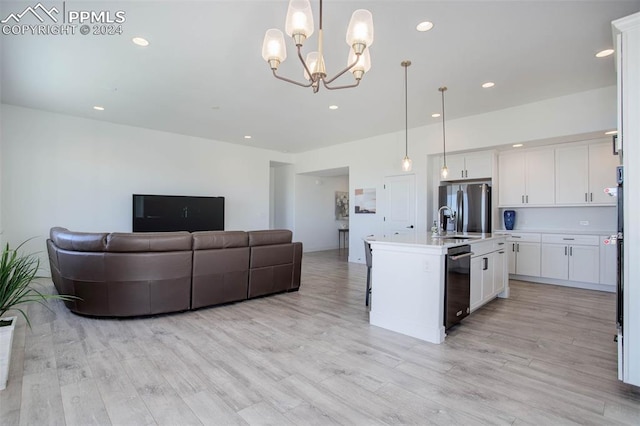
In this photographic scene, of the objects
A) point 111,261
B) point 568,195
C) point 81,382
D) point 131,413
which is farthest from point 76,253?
point 568,195

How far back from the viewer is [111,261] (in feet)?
10.7

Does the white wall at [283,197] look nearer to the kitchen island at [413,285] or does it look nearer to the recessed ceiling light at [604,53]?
the kitchen island at [413,285]

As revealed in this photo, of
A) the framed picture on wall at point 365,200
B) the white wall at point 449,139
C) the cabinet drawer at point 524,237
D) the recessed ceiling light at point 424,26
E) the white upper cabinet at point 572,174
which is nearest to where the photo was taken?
the recessed ceiling light at point 424,26

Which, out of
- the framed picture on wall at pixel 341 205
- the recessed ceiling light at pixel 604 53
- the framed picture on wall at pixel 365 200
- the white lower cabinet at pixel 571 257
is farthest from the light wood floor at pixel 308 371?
the framed picture on wall at pixel 341 205

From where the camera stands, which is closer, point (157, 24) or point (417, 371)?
point (417, 371)

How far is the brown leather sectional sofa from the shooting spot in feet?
10.8

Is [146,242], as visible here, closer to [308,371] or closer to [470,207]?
[308,371]

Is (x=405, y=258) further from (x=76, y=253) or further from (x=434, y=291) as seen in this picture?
(x=76, y=253)

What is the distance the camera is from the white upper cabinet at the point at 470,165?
5578 millimetres

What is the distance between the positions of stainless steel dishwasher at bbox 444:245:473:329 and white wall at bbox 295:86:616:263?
289 cm

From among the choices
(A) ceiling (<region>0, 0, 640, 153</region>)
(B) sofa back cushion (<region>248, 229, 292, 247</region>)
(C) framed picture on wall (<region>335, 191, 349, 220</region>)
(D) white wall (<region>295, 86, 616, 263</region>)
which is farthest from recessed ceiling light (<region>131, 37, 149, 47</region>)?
(C) framed picture on wall (<region>335, 191, 349, 220</region>)

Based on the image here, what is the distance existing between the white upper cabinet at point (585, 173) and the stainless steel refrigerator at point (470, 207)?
1.12 m

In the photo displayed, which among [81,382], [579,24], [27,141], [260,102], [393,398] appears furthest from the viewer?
[27,141]

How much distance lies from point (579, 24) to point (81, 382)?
5.01m
